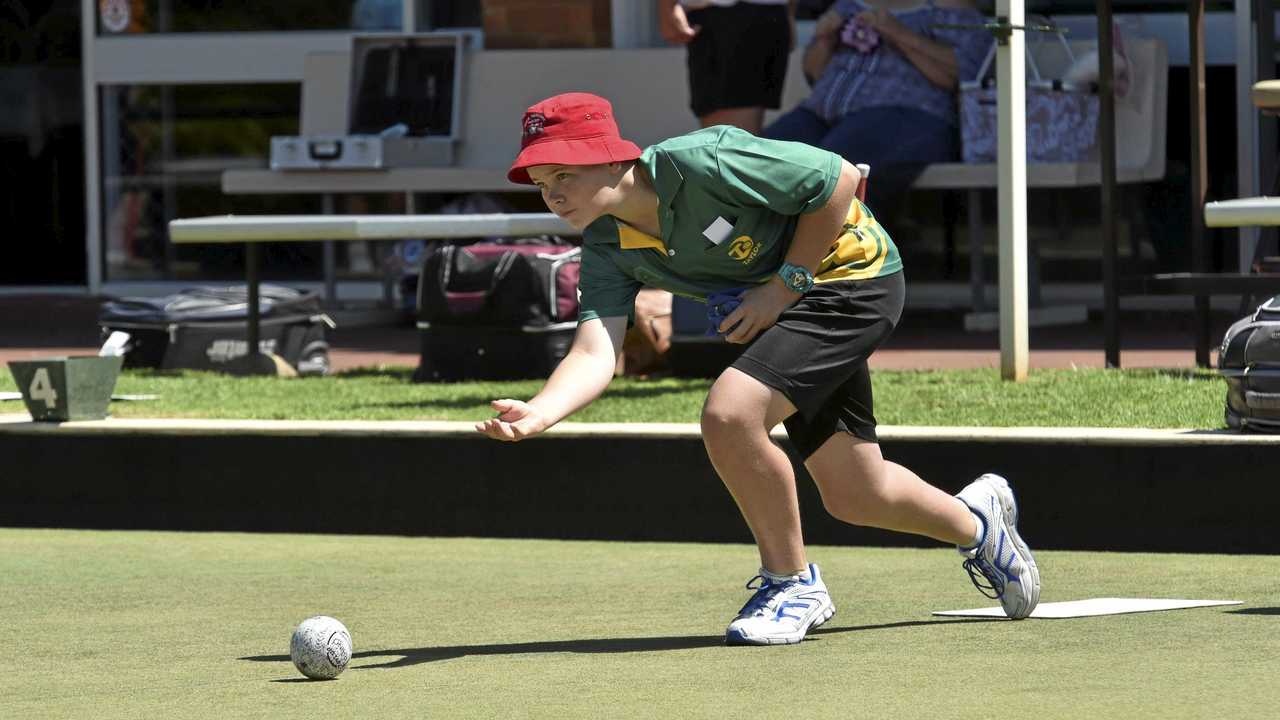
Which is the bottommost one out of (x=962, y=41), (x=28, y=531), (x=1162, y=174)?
(x=28, y=531)

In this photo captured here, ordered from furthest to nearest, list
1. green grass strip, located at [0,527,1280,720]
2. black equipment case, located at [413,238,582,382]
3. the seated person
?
the seated person < black equipment case, located at [413,238,582,382] < green grass strip, located at [0,527,1280,720]

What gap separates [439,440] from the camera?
6184 millimetres

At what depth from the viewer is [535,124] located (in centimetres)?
426

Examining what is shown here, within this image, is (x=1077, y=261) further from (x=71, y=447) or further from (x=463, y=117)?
(x=71, y=447)

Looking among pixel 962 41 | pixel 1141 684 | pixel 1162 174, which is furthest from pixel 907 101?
pixel 1141 684

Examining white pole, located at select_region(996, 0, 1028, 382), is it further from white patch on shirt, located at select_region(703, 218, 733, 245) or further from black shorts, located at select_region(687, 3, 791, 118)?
white patch on shirt, located at select_region(703, 218, 733, 245)

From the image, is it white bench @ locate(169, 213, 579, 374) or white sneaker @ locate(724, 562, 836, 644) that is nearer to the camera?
white sneaker @ locate(724, 562, 836, 644)

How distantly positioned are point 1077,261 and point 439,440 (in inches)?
232

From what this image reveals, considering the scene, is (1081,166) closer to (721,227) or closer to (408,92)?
(408,92)

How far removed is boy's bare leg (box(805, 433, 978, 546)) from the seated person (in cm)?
552

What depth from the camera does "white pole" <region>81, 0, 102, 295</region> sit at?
13422mm

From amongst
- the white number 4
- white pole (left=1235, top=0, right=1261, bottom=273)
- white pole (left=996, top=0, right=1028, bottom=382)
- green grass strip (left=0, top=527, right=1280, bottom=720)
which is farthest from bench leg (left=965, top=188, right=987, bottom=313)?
the white number 4

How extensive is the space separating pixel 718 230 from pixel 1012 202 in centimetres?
329

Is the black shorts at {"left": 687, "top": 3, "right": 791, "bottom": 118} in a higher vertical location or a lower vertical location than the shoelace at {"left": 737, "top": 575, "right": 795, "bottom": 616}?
higher
